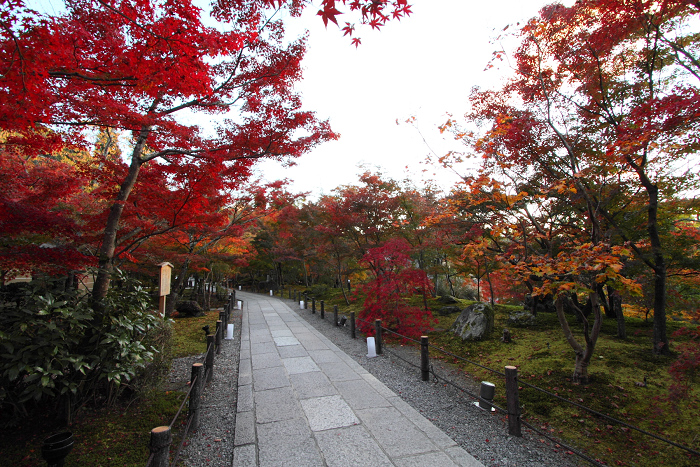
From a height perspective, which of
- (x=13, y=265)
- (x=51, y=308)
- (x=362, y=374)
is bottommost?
(x=362, y=374)

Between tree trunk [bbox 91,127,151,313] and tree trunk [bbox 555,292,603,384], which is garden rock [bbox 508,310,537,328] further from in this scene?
tree trunk [bbox 91,127,151,313]

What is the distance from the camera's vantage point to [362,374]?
618 cm

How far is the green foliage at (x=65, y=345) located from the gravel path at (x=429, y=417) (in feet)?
4.29

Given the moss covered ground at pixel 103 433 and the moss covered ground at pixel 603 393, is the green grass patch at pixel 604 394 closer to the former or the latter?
Result: the moss covered ground at pixel 603 393

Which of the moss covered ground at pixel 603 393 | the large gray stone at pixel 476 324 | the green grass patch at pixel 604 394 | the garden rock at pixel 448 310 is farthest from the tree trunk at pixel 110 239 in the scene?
the garden rock at pixel 448 310

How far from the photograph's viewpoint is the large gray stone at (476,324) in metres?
8.95

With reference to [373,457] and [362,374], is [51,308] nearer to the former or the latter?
[373,457]

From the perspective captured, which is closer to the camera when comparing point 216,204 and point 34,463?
point 34,463

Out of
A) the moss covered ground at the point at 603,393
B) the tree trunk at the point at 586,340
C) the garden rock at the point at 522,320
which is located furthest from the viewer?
the garden rock at the point at 522,320

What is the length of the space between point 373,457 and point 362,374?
9.38 feet

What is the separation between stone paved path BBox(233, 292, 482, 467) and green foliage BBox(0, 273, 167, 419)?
1.84m

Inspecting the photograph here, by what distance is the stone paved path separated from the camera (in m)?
3.35

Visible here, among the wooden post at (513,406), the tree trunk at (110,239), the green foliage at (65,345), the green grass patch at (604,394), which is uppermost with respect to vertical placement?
the tree trunk at (110,239)

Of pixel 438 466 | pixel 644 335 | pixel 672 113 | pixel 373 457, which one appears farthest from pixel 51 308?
pixel 644 335
